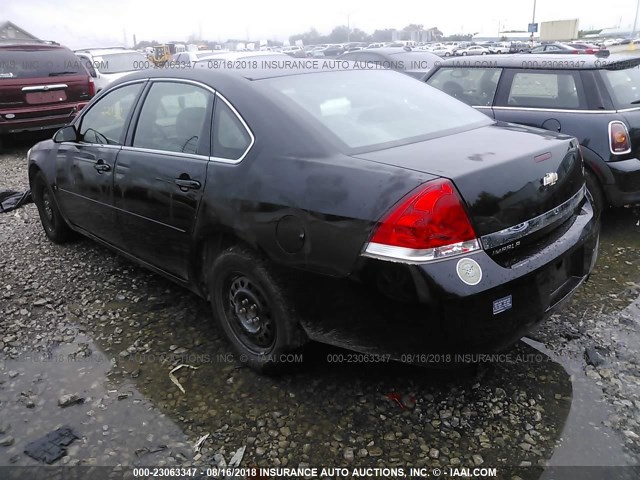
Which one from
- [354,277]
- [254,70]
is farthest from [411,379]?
[254,70]

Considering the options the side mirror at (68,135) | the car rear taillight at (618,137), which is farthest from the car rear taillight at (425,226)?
the car rear taillight at (618,137)

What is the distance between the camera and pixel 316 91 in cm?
306

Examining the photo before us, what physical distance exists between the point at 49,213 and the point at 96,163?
157 centimetres

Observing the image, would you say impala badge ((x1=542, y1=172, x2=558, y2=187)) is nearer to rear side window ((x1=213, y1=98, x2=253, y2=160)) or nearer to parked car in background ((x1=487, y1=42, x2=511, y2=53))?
rear side window ((x1=213, y1=98, x2=253, y2=160))

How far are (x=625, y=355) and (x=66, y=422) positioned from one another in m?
2.95

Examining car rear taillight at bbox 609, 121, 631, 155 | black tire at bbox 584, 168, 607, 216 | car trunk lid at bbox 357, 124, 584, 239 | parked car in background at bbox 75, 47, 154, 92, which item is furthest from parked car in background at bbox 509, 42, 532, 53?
parked car in background at bbox 75, 47, 154, 92

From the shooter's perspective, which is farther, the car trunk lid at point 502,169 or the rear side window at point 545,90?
the rear side window at point 545,90

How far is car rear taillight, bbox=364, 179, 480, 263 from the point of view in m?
2.19

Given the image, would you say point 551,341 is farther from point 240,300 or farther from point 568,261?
point 240,300

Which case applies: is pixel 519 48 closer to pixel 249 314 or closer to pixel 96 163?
pixel 96 163

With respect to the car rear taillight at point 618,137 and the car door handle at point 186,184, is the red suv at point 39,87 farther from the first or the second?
the car rear taillight at point 618,137

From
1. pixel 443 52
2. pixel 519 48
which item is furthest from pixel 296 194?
pixel 443 52

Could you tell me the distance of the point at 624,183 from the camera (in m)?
4.59

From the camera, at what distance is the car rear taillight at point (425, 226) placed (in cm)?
219
